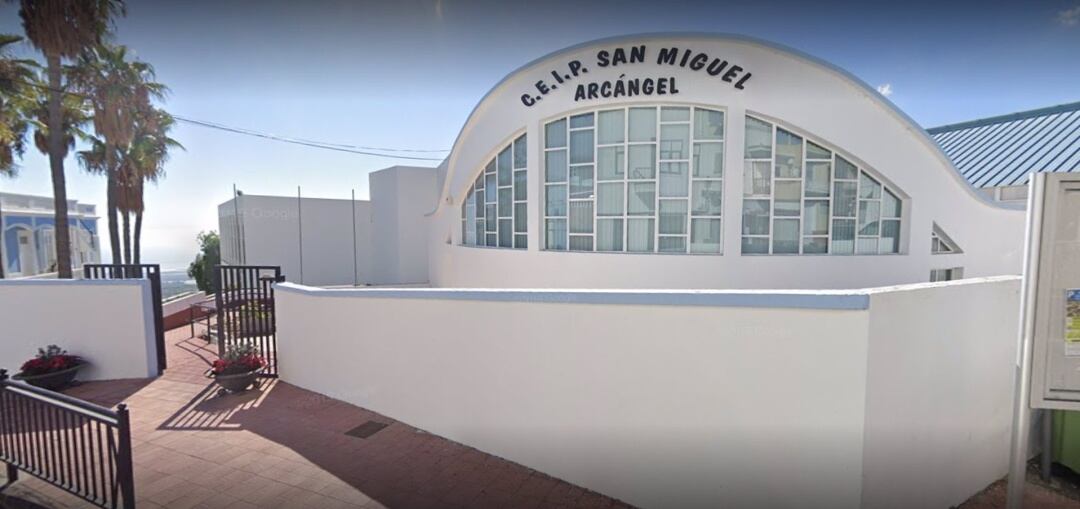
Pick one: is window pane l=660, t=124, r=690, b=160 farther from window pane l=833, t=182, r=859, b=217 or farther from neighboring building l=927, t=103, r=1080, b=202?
neighboring building l=927, t=103, r=1080, b=202

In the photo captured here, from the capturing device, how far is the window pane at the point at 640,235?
339 inches

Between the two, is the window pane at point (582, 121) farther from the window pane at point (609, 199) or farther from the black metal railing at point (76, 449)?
the black metal railing at point (76, 449)

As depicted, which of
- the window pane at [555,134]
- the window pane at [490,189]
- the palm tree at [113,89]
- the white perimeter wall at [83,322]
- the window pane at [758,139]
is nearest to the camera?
the white perimeter wall at [83,322]

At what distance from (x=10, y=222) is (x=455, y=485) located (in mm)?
31503

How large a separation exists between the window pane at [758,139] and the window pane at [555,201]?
3.67 m

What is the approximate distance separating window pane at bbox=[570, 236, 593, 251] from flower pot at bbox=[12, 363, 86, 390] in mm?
8666

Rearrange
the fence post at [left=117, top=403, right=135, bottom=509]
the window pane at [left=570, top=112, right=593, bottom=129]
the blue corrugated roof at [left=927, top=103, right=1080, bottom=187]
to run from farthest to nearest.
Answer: the blue corrugated roof at [left=927, top=103, right=1080, bottom=187], the window pane at [left=570, top=112, right=593, bottom=129], the fence post at [left=117, top=403, right=135, bottom=509]

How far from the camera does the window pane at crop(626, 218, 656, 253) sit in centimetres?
862

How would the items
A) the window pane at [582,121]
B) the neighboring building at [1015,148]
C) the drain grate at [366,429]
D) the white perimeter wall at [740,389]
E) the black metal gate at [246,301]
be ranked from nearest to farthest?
the white perimeter wall at [740,389]
the drain grate at [366,429]
the black metal gate at [246,301]
the window pane at [582,121]
the neighboring building at [1015,148]

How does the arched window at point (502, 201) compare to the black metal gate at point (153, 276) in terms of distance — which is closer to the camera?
the black metal gate at point (153, 276)

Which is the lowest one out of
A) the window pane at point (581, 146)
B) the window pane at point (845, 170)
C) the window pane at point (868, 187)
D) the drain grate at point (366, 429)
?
the drain grate at point (366, 429)

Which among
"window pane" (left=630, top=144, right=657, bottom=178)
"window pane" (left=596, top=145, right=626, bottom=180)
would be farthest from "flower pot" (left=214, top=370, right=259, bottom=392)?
"window pane" (left=630, top=144, right=657, bottom=178)

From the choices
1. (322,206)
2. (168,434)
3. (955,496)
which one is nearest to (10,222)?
(322,206)

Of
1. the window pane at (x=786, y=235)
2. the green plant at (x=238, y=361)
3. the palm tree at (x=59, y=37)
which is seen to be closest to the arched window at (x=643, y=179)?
the window pane at (x=786, y=235)
